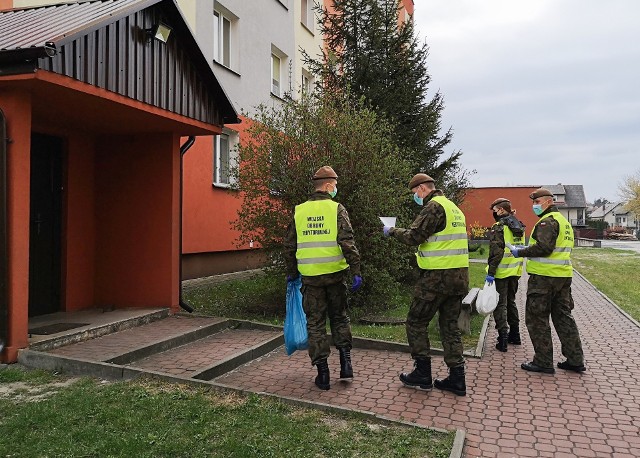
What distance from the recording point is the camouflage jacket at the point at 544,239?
5.84 meters

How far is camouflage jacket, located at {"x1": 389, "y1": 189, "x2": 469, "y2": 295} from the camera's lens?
4957 mm

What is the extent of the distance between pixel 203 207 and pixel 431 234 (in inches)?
319

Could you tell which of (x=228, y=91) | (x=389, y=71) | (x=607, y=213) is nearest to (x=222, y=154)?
(x=228, y=91)

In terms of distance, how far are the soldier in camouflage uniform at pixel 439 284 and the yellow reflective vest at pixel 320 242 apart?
23.2 inches

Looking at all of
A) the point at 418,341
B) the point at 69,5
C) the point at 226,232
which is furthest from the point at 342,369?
the point at 226,232

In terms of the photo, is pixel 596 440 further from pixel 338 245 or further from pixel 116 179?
pixel 116 179

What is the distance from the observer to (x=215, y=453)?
3.55 metres

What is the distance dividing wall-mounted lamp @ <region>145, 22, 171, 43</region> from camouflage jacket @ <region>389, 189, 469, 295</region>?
4.27m

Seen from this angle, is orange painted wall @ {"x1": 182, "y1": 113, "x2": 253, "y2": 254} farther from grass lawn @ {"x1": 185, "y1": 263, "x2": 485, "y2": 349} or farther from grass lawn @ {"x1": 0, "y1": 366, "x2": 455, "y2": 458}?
grass lawn @ {"x1": 0, "y1": 366, "x2": 455, "y2": 458}

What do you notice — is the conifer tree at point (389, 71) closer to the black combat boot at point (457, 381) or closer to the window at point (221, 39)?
the window at point (221, 39)

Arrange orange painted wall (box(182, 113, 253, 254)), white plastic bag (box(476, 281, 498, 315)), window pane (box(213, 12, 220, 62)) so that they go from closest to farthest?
white plastic bag (box(476, 281, 498, 315))
orange painted wall (box(182, 113, 253, 254))
window pane (box(213, 12, 220, 62))

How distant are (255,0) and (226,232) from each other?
6.97 metres

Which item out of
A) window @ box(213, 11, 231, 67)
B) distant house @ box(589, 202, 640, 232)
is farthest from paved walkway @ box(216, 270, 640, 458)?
distant house @ box(589, 202, 640, 232)

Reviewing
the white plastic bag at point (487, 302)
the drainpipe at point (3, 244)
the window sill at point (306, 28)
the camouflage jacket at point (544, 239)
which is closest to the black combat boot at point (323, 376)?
the white plastic bag at point (487, 302)
